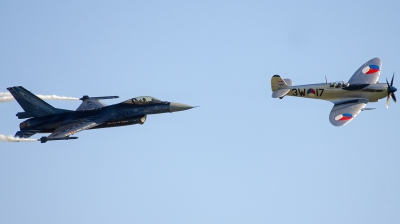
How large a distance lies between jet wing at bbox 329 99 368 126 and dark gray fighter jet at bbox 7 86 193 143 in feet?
41.2

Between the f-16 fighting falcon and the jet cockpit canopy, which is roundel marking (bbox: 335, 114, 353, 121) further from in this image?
the jet cockpit canopy

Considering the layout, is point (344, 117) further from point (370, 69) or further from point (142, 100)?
point (142, 100)

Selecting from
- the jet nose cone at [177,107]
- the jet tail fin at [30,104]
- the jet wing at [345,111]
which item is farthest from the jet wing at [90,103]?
the jet wing at [345,111]

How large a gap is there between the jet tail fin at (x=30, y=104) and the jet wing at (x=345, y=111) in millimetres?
23128

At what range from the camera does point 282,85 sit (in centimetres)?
6356

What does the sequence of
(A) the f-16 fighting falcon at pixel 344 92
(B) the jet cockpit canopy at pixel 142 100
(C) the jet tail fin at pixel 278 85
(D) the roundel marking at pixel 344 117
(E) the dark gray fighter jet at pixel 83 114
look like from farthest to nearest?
1. (C) the jet tail fin at pixel 278 85
2. (A) the f-16 fighting falcon at pixel 344 92
3. (D) the roundel marking at pixel 344 117
4. (B) the jet cockpit canopy at pixel 142 100
5. (E) the dark gray fighter jet at pixel 83 114

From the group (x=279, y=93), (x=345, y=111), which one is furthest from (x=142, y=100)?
(x=345, y=111)

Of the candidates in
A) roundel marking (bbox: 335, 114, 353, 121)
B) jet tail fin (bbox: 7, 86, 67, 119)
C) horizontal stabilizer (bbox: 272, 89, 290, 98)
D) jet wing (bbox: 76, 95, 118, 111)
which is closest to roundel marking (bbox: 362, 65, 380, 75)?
horizontal stabilizer (bbox: 272, 89, 290, 98)

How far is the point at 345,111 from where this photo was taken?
5922 cm

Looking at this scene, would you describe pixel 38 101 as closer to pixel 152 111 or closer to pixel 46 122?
pixel 46 122

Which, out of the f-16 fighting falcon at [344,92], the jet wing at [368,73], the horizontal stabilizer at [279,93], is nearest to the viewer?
the f-16 fighting falcon at [344,92]

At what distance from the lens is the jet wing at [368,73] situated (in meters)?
64.0

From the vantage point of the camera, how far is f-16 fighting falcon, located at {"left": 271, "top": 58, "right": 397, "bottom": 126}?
59219 mm

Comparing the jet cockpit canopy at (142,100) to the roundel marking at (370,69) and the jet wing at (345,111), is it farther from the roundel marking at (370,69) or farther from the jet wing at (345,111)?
the roundel marking at (370,69)
